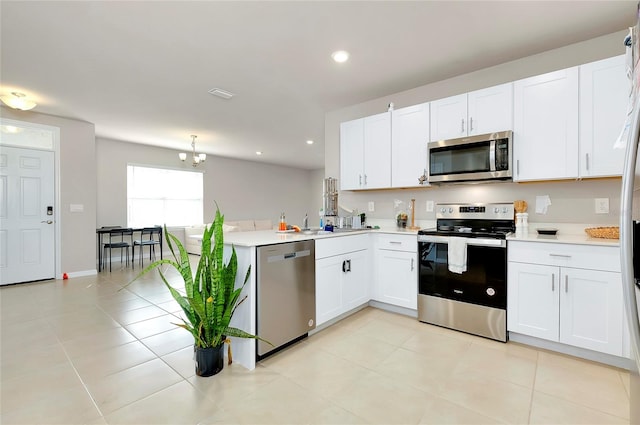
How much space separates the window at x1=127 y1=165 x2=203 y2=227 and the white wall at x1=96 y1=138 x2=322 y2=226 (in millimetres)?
164

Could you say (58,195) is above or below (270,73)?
below

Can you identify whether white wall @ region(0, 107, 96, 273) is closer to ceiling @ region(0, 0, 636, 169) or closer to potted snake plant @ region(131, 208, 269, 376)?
ceiling @ region(0, 0, 636, 169)

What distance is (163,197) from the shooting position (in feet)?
23.6

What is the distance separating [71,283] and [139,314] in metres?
2.24

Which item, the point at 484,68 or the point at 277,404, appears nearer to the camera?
the point at 277,404

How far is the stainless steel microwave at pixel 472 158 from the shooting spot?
2.60m

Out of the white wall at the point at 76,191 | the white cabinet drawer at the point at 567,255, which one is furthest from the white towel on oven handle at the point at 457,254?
the white wall at the point at 76,191

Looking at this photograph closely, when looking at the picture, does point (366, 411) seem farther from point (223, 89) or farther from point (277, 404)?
point (223, 89)

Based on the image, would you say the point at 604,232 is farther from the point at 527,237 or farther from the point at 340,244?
the point at 340,244

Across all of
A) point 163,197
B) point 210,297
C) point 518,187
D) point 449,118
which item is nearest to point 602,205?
point 518,187

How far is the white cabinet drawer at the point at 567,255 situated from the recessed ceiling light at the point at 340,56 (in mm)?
2224

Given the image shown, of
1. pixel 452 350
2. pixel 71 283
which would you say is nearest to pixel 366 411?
pixel 452 350

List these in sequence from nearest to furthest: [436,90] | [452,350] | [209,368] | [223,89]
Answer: [209,368]
[452,350]
[436,90]
[223,89]

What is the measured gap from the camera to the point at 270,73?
318 centimetres
